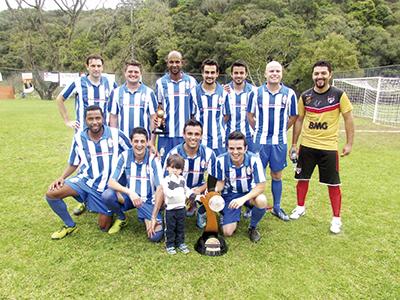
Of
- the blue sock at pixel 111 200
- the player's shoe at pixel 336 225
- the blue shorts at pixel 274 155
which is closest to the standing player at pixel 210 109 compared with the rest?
the blue shorts at pixel 274 155

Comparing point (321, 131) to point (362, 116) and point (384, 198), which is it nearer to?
point (384, 198)

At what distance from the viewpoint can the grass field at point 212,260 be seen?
2.68 metres

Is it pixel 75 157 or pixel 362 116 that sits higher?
pixel 75 157

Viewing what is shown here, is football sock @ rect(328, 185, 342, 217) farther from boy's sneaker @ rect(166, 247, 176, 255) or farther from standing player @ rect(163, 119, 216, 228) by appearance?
boy's sneaker @ rect(166, 247, 176, 255)

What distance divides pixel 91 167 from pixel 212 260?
62.1 inches

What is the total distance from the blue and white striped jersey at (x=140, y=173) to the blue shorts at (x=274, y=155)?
1.30 metres

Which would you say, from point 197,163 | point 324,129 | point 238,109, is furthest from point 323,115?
point 197,163

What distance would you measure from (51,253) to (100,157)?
40.7 inches

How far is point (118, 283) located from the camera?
275 centimetres

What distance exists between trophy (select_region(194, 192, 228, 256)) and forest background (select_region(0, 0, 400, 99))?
29403 millimetres

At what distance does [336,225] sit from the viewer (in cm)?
381

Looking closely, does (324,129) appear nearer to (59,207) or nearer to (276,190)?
(276,190)

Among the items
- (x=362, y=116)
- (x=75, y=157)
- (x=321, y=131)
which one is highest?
(x=321, y=131)

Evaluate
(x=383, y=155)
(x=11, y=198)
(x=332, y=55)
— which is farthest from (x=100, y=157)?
(x=332, y=55)
